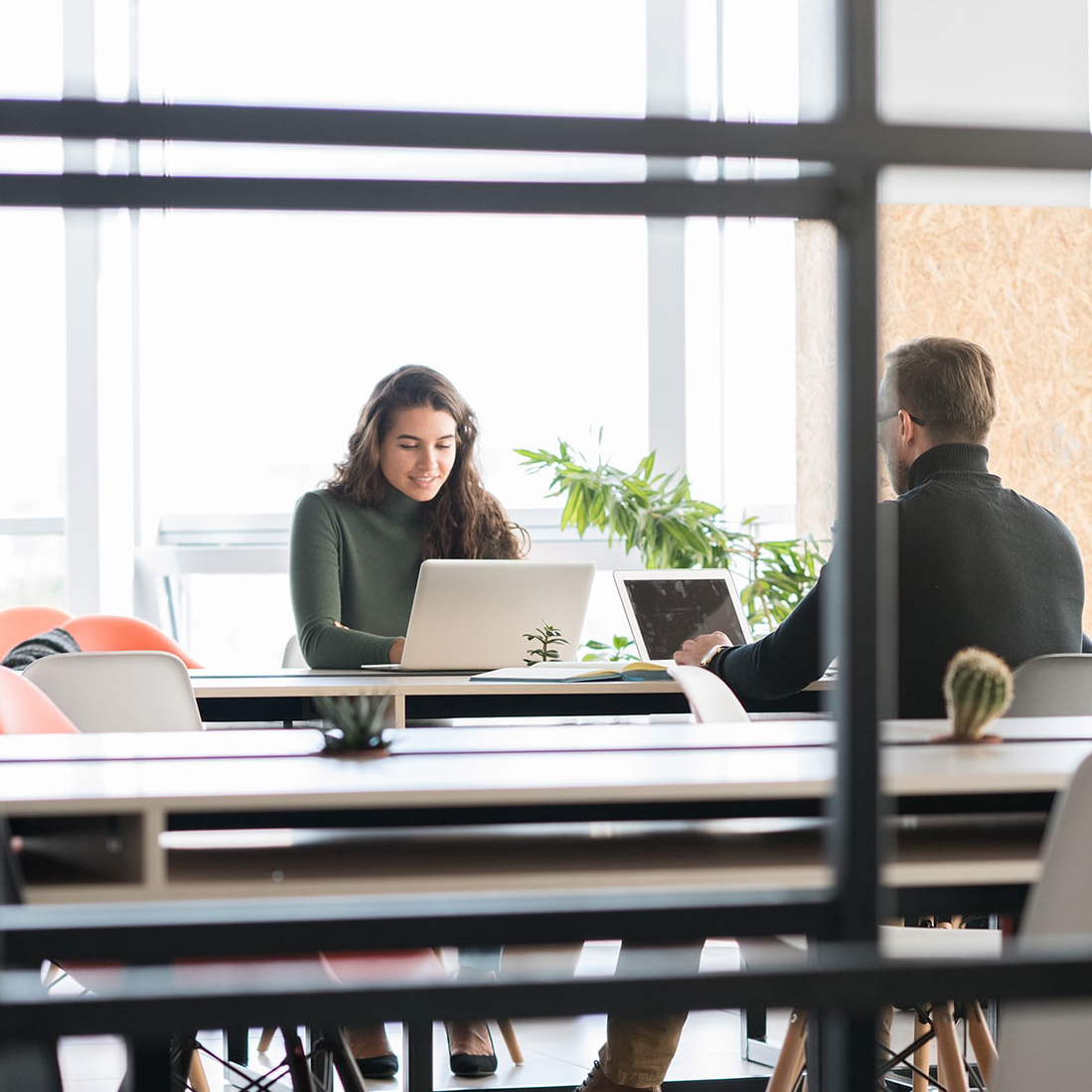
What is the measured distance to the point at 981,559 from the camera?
230 centimetres

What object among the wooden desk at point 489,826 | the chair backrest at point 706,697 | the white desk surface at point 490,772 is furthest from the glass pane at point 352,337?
the wooden desk at point 489,826

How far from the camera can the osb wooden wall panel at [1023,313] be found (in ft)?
16.7

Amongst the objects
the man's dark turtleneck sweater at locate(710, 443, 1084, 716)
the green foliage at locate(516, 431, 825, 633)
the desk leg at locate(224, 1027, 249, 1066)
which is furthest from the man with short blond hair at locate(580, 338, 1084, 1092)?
the green foliage at locate(516, 431, 825, 633)

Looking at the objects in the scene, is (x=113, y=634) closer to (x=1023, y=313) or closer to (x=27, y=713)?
(x=27, y=713)

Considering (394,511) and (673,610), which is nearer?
(673,610)

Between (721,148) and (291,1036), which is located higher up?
(721,148)

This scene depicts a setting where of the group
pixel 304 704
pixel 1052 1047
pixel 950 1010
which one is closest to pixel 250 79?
pixel 304 704

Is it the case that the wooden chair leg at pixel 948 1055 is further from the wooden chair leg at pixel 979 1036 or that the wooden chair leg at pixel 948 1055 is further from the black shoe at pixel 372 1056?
the black shoe at pixel 372 1056

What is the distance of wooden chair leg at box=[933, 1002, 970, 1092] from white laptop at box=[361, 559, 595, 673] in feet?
4.11

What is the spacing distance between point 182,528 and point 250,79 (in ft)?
6.28

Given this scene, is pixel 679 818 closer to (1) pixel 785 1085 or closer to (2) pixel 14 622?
(1) pixel 785 1085

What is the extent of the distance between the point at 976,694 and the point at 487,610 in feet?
5.25

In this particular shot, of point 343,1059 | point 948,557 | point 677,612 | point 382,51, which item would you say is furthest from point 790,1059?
point 382,51

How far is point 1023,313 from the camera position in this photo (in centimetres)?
510
